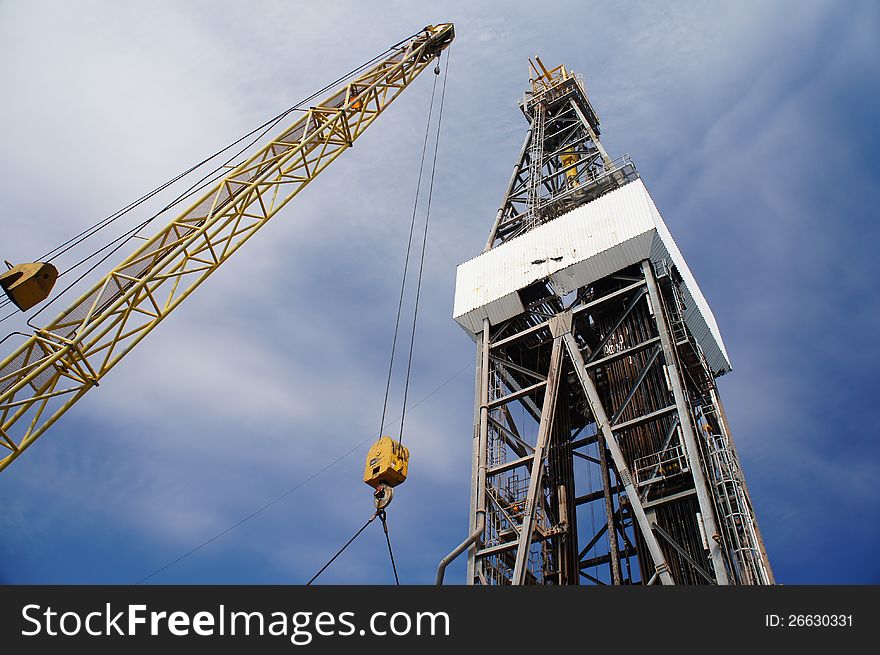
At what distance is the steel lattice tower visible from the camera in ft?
94.9

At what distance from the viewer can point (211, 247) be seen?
31.8 m

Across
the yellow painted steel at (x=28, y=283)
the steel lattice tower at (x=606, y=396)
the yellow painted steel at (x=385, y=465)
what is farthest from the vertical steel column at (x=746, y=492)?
the yellow painted steel at (x=28, y=283)

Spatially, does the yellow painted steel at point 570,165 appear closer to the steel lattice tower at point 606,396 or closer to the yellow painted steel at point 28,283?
the steel lattice tower at point 606,396

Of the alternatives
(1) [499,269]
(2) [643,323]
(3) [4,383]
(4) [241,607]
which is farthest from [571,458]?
(3) [4,383]

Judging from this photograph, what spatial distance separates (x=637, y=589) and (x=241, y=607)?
9831 mm

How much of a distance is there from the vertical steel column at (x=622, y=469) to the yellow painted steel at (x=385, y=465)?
29.7 feet

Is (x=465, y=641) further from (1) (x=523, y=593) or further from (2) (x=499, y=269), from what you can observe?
(2) (x=499, y=269)

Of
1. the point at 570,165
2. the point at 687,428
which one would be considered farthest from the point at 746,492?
the point at 570,165

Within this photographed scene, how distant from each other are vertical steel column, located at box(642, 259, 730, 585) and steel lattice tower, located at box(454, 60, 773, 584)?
0.05 metres

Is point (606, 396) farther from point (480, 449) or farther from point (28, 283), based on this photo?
point (28, 283)

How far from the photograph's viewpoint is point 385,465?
2706cm

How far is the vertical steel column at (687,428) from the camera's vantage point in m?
25.6

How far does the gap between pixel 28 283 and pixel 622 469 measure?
23.9 m

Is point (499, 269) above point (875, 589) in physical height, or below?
above
